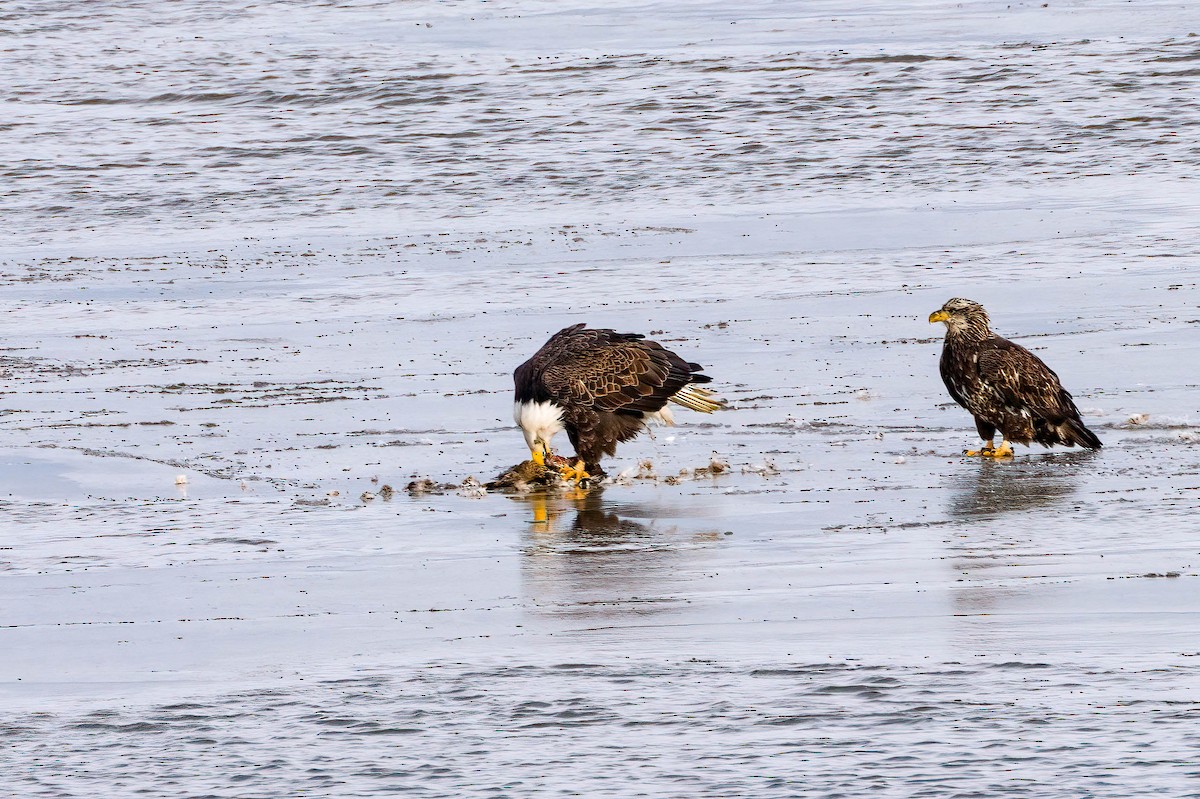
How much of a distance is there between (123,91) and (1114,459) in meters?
23.6

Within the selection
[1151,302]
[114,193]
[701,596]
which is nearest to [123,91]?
[114,193]

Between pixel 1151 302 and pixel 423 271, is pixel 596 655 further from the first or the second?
pixel 423 271

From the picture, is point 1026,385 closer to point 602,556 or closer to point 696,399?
point 696,399

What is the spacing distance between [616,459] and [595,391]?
0.76 meters

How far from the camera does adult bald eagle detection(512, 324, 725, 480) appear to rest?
10.5 metres

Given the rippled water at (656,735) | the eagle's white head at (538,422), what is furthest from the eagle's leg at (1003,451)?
the rippled water at (656,735)

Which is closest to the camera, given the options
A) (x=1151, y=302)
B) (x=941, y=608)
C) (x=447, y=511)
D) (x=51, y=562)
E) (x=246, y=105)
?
(x=941, y=608)

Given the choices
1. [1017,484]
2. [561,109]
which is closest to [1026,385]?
[1017,484]

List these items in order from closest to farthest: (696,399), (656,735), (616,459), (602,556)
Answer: (656,735)
(602,556)
(696,399)
(616,459)

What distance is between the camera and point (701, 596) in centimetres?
757

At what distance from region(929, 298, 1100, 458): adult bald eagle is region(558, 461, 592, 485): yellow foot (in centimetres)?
204

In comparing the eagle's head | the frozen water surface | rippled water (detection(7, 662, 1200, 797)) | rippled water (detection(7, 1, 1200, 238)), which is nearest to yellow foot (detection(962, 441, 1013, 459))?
the frozen water surface

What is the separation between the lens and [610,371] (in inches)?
423

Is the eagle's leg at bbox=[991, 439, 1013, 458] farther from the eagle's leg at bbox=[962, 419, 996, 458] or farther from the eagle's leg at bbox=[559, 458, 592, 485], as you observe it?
the eagle's leg at bbox=[559, 458, 592, 485]
